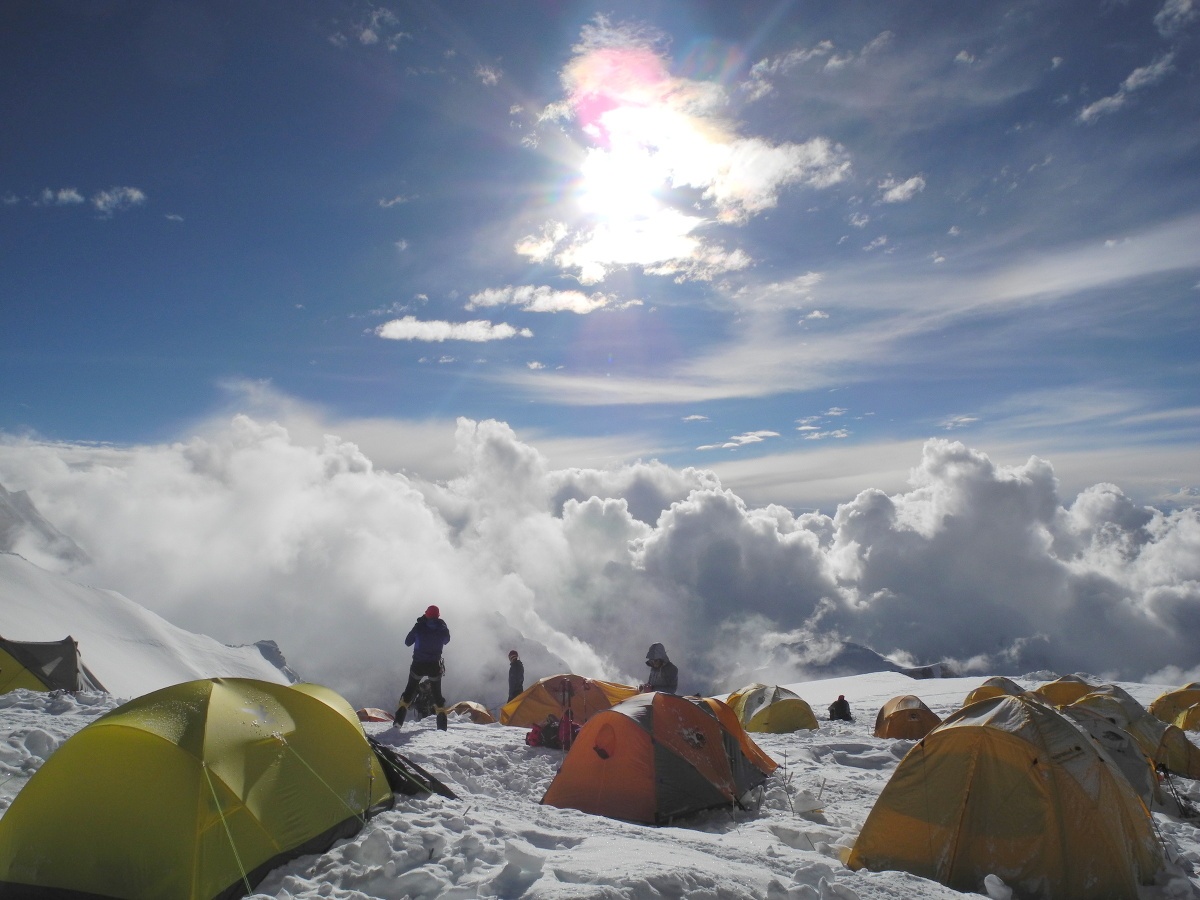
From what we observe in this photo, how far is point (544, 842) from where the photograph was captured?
266 inches

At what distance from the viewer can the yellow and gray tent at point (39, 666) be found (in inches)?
646

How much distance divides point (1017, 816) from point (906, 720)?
1357 cm

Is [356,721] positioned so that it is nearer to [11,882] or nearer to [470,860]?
[470,860]

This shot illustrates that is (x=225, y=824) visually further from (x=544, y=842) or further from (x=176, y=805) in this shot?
(x=544, y=842)

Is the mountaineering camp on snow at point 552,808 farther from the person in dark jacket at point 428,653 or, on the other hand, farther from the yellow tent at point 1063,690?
the yellow tent at point 1063,690

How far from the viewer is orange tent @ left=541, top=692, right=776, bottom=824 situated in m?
9.47

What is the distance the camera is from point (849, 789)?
37.9ft

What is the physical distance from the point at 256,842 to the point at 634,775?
5.39 m

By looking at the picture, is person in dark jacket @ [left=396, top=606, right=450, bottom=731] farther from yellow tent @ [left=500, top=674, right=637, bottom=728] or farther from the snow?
yellow tent @ [left=500, top=674, right=637, bottom=728]

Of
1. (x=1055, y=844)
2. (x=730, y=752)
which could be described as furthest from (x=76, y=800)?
(x=1055, y=844)

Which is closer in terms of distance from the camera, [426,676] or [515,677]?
[426,676]

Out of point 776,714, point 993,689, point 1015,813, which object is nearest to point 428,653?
point 1015,813

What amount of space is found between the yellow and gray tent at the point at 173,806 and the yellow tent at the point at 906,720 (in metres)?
17.4

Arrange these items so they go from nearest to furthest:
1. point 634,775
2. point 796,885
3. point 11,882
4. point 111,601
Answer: point 11,882 < point 796,885 < point 634,775 < point 111,601
